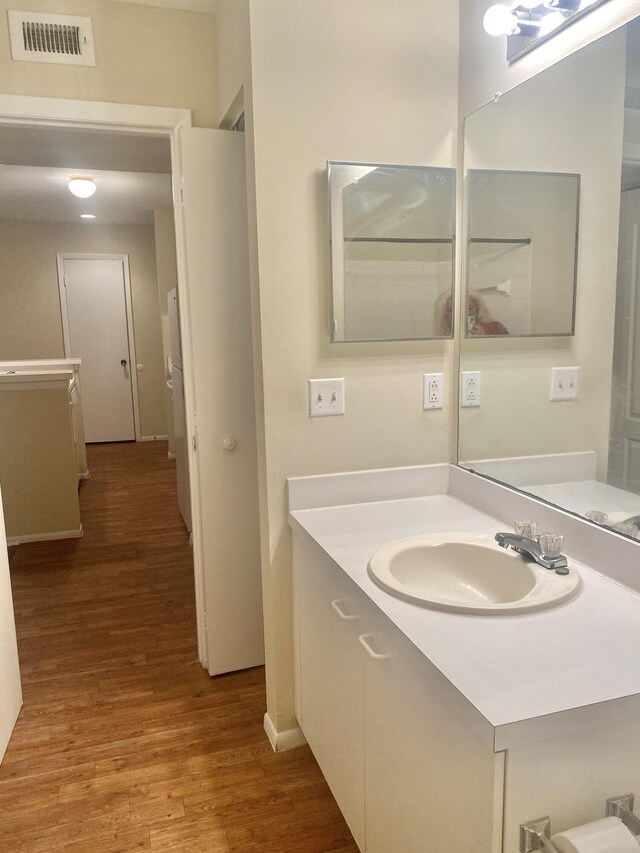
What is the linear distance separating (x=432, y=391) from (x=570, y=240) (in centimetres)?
65

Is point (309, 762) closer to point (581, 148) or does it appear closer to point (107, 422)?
point (581, 148)

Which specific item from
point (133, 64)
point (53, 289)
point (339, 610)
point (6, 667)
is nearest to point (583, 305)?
point (339, 610)

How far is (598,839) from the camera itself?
87cm

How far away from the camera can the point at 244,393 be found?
7.74 ft

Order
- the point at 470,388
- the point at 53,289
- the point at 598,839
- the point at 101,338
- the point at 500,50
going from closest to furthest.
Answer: the point at 598,839 < the point at 500,50 < the point at 470,388 < the point at 53,289 < the point at 101,338

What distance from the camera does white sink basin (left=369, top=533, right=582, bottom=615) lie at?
1.33 m

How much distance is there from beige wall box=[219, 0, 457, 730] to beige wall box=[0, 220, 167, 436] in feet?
18.9

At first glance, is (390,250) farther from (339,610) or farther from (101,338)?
(101,338)

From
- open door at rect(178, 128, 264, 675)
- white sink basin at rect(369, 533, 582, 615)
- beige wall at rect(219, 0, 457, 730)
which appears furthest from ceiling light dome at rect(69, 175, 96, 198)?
white sink basin at rect(369, 533, 582, 615)

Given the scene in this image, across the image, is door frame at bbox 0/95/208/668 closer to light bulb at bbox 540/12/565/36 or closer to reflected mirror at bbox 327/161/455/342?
reflected mirror at bbox 327/161/455/342

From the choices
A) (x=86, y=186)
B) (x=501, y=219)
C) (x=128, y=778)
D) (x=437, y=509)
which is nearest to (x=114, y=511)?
(x=86, y=186)

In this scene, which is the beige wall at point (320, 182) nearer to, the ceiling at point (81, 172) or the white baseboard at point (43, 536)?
the ceiling at point (81, 172)

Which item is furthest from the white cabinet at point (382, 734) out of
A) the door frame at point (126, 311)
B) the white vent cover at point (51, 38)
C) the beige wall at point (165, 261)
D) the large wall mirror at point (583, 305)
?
the door frame at point (126, 311)

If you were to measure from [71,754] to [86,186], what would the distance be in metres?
4.27
